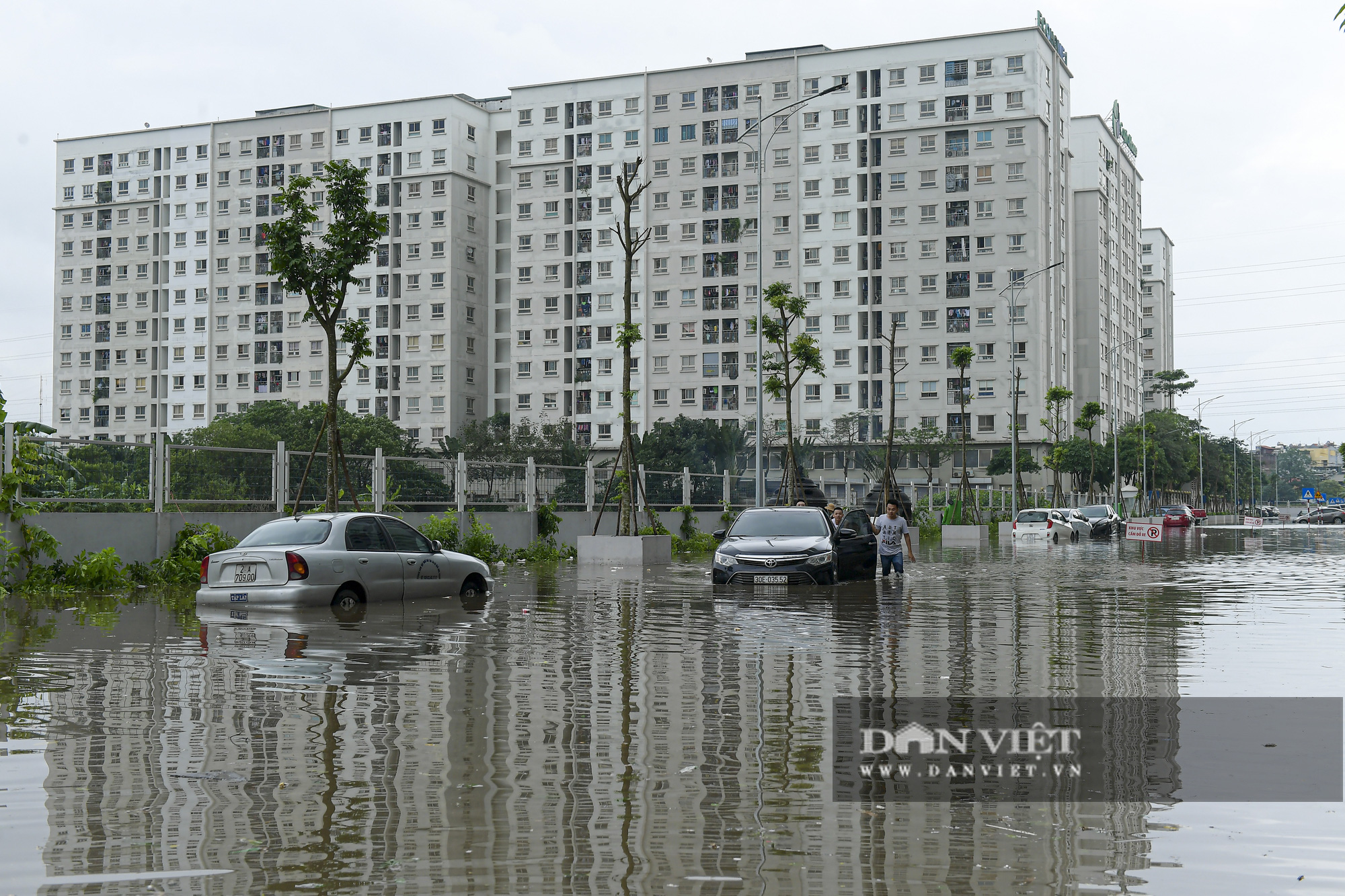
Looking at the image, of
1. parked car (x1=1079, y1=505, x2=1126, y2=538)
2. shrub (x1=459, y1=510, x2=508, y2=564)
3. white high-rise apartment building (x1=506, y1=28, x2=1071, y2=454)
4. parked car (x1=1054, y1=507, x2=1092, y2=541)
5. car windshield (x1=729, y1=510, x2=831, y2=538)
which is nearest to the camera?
car windshield (x1=729, y1=510, x2=831, y2=538)

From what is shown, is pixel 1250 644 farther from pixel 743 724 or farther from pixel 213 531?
pixel 213 531

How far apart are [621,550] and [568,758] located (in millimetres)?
24681

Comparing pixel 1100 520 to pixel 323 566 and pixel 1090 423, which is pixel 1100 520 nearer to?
pixel 1090 423

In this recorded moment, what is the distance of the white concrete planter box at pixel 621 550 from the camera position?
3166 centimetres

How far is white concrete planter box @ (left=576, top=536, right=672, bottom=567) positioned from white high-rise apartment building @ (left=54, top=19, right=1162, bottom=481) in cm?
8511

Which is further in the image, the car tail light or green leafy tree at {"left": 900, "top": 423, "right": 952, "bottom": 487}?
green leafy tree at {"left": 900, "top": 423, "right": 952, "bottom": 487}

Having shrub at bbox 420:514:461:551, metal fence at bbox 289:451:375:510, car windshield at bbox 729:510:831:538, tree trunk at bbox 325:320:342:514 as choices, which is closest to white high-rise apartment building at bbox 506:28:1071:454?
shrub at bbox 420:514:461:551

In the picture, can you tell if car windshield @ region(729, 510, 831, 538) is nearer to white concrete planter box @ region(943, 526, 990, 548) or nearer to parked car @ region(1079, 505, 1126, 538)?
white concrete planter box @ region(943, 526, 990, 548)

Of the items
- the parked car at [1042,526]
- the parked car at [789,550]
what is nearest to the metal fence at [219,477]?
the parked car at [789,550]

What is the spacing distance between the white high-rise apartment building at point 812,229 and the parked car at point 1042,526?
5292 centimetres

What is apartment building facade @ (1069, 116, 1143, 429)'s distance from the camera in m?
134

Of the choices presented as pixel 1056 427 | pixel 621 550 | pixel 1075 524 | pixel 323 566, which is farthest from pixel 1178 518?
pixel 323 566

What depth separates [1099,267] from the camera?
13550 cm

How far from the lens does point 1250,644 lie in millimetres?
13359
